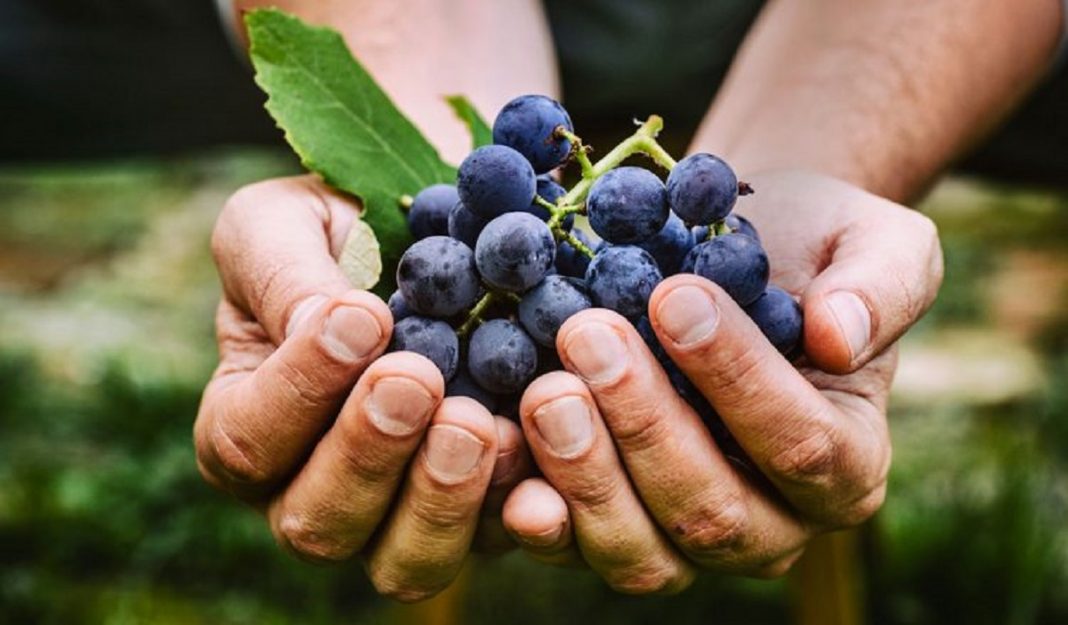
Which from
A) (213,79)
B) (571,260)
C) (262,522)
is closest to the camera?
(571,260)

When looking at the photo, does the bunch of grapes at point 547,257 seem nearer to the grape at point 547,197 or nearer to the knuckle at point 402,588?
the grape at point 547,197

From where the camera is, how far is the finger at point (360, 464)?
2.59 feet

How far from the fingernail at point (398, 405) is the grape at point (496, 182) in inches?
5.4

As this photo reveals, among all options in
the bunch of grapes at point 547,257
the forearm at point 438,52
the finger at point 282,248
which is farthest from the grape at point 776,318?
the forearm at point 438,52

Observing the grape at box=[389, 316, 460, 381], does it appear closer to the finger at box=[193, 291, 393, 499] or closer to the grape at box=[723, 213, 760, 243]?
the finger at box=[193, 291, 393, 499]

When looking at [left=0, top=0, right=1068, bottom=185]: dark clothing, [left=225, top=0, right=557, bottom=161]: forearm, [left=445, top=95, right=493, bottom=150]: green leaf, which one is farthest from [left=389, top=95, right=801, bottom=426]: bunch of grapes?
[left=0, top=0, right=1068, bottom=185]: dark clothing

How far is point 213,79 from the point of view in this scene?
179cm

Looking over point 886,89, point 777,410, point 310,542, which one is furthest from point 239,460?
point 886,89

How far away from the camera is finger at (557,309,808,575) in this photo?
794 millimetres

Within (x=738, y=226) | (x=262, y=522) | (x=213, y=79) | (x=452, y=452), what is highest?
(x=738, y=226)

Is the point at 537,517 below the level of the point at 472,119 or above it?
below

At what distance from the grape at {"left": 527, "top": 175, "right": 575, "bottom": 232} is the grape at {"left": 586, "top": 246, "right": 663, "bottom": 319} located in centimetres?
6

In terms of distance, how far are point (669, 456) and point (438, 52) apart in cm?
64

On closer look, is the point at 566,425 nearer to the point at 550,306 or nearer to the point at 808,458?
the point at 550,306
